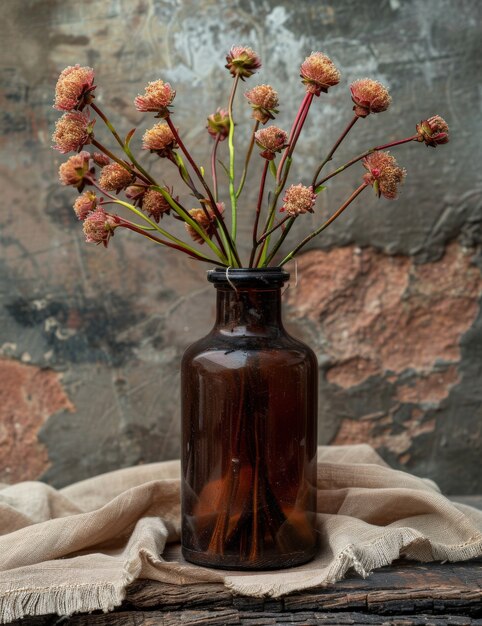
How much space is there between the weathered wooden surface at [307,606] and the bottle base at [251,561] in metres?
0.04

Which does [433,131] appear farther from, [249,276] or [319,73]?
[249,276]

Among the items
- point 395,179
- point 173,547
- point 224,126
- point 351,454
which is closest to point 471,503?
point 351,454

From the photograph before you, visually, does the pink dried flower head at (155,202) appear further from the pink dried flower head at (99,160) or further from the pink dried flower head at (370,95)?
the pink dried flower head at (370,95)

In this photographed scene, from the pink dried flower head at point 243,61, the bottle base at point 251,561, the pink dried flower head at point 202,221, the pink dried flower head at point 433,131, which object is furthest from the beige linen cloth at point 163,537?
the pink dried flower head at point 243,61

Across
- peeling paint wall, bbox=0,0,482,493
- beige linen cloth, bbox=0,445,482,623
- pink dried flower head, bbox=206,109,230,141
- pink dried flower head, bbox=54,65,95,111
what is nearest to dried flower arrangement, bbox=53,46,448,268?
pink dried flower head, bbox=54,65,95,111

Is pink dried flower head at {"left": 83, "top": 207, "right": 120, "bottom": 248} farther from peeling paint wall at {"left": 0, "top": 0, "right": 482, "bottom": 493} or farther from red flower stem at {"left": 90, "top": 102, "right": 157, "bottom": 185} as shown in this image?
peeling paint wall at {"left": 0, "top": 0, "right": 482, "bottom": 493}

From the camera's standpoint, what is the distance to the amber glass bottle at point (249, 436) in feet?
3.82

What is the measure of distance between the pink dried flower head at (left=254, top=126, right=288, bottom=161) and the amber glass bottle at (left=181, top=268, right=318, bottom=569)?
17 cm

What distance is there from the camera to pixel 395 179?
45.7 inches

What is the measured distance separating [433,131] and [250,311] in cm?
36

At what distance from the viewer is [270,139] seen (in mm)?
1165

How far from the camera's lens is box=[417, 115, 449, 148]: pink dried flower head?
1160mm

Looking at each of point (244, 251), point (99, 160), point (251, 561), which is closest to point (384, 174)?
point (99, 160)

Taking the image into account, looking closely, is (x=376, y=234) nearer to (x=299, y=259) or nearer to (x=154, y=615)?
(x=299, y=259)
